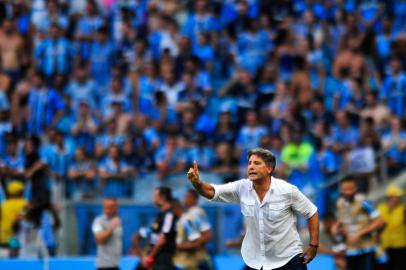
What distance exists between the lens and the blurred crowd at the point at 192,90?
2002 cm

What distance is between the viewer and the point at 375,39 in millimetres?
22156

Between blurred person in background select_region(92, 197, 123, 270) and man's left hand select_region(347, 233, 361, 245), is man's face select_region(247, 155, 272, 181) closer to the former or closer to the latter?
man's left hand select_region(347, 233, 361, 245)

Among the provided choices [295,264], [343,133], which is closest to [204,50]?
[343,133]

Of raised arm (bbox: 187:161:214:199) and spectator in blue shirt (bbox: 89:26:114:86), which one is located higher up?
spectator in blue shirt (bbox: 89:26:114:86)

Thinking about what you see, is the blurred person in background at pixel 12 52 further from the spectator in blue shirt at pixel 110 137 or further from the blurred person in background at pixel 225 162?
the blurred person in background at pixel 225 162

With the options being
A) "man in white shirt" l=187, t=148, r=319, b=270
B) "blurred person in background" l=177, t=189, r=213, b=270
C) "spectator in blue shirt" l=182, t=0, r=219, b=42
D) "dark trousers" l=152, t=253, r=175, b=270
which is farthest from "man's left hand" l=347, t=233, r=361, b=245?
"spectator in blue shirt" l=182, t=0, r=219, b=42

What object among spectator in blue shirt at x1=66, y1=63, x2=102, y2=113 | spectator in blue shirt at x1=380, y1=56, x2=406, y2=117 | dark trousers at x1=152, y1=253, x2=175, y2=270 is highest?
spectator in blue shirt at x1=66, y1=63, x2=102, y2=113

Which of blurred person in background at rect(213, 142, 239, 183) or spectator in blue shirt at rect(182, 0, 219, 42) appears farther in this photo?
spectator in blue shirt at rect(182, 0, 219, 42)

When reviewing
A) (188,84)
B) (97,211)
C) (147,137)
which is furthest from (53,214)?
(188,84)

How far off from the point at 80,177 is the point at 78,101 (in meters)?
2.41

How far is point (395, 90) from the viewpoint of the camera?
20984 millimetres

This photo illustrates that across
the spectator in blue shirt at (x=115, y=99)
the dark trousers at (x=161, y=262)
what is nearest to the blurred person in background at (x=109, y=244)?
the dark trousers at (x=161, y=262)

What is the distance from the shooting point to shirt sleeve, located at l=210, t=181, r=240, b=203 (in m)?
12.0

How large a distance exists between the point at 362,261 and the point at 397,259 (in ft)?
8.44
